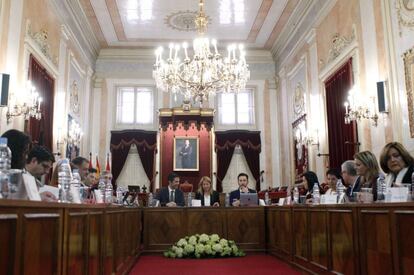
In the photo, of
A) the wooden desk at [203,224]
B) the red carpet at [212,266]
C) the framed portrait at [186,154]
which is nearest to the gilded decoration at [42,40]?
the wooden desk at [203,224]

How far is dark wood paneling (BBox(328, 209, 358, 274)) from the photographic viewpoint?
335cm

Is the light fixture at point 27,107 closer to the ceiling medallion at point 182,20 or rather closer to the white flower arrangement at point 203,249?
the white flower arrangement at point 203,249

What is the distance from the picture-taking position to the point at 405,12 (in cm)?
583

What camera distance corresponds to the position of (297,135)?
34.2ft

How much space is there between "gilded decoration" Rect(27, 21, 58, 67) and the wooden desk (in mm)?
3414

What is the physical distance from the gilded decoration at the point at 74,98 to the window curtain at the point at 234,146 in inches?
147

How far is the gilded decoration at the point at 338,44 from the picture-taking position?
7.53m

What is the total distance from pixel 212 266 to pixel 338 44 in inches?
188

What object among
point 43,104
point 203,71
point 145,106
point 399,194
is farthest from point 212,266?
point 145,106

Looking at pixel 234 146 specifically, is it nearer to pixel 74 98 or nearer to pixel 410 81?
pixel 74 98

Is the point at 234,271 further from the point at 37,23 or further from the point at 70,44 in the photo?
the point at 70,44

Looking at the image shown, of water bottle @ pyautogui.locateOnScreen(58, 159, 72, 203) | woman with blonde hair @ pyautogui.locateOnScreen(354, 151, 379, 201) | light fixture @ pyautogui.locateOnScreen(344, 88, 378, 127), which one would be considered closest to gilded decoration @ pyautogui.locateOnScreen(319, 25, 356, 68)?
light fixture @ pyautogui.locateOnScreen(344, 88, 378, 127)

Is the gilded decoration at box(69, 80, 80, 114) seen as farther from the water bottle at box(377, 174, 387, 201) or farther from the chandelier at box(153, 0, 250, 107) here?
the water bottle at box(377, 174, 387, 201)

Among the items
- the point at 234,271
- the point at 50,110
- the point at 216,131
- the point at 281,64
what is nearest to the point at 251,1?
the point at 281,64
